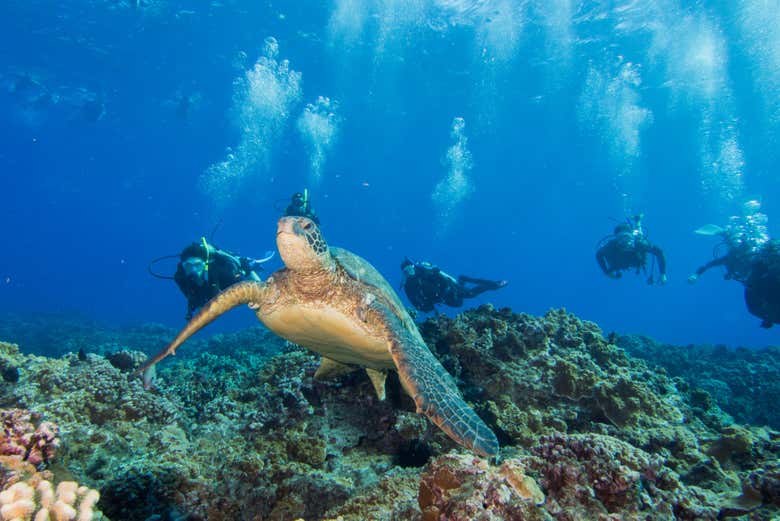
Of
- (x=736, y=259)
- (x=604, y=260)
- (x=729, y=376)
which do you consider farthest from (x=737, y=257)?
(x=729, y=376)

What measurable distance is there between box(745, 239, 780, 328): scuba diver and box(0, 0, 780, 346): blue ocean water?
53.7 ft

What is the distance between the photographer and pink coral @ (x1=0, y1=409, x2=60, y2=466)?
206cm

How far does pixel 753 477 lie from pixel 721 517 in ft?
1.13

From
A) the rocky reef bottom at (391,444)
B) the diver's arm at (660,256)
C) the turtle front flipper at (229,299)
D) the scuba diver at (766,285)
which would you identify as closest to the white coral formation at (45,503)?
the rocky reef bottom at (391,444)

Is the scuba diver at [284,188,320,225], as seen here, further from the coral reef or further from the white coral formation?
the white coral formation

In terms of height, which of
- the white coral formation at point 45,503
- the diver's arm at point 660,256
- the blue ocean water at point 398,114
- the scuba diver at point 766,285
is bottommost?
the white coral formation at point 45,503

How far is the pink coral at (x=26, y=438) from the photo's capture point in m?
2.06

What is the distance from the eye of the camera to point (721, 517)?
199 centimetres

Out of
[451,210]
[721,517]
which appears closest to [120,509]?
[721,517]

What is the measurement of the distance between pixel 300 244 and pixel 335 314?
0.82 meters

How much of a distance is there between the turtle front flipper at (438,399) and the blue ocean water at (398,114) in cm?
1339

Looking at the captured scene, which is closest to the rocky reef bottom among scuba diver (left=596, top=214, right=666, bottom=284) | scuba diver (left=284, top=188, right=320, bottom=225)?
scuba diver (left=284, top=188, right=320, bottom=225)

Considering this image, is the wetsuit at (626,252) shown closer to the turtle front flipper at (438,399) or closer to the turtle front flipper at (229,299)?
the turtle front flipper at (438,399)

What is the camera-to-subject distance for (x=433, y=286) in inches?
447
